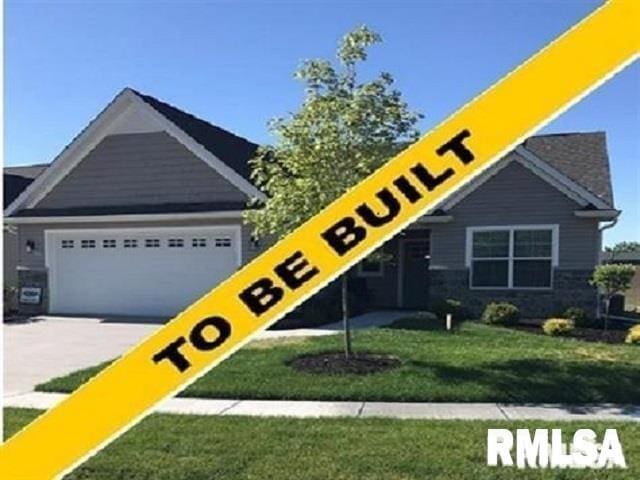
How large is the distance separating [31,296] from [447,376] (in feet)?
47.4

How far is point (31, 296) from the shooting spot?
17891 mm

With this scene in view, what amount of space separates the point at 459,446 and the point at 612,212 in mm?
11548

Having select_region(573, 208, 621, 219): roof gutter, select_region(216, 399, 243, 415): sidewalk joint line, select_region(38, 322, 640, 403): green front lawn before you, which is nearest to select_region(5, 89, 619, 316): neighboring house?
select_region(573, 208, 621, 219): roof gutter

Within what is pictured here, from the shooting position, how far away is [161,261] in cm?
1719

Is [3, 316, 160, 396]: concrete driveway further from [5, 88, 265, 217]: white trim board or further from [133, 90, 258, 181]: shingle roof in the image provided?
[133, 90, 258, 181]: shingle roof

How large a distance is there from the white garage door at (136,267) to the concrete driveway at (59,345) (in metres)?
1.15

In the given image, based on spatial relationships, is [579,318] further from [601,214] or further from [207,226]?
[207,226]

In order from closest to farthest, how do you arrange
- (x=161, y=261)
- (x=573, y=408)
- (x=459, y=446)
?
(x=459, y=446) < (x=573, y=408) < (x=161, y=261)

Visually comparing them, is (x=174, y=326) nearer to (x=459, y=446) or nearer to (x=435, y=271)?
(x=459, y=446)

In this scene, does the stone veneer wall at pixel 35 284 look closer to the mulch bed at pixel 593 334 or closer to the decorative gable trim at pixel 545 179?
the decorative gable trim at pixel 545 179

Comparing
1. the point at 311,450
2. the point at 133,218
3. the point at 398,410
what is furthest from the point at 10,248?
the point at 311,450

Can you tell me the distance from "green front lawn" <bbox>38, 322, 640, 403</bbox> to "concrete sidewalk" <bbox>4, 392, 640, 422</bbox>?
0.72 ft

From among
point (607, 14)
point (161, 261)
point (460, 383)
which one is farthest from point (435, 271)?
point (607, 14)

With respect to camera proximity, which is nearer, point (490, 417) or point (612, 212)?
point (490, 417)
